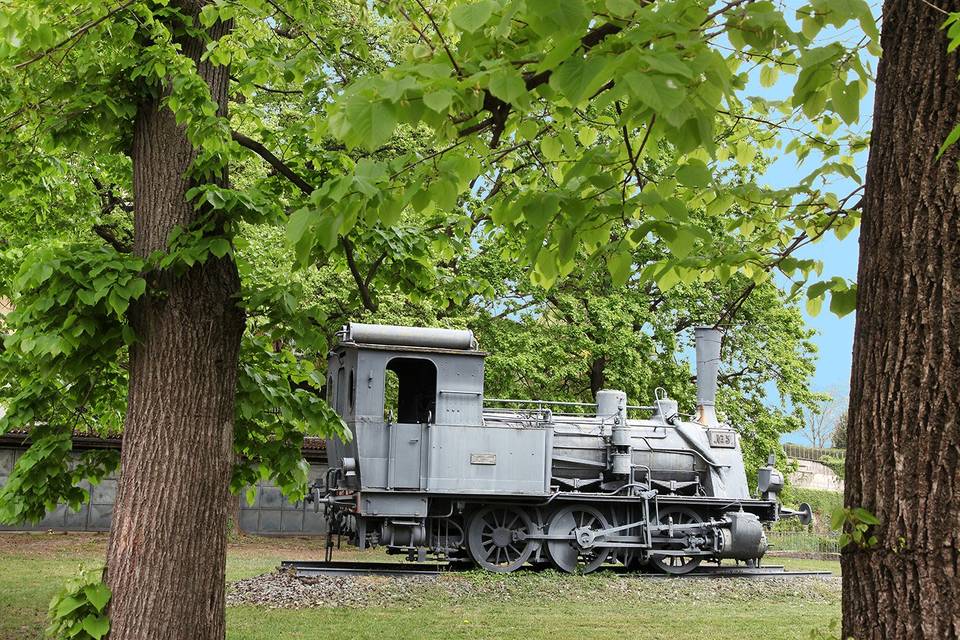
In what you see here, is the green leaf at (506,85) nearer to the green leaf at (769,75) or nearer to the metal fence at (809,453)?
the green leaf at (769,75)

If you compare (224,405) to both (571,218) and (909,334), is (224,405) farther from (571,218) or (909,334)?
(909,334)

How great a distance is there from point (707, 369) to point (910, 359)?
43.6 feet

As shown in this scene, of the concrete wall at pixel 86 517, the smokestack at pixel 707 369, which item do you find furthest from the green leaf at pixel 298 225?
the concrete wall at pixel 86 517

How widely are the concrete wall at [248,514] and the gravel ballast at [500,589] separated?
8.09m

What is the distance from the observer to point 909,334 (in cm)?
290

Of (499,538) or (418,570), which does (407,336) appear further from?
(499,538)

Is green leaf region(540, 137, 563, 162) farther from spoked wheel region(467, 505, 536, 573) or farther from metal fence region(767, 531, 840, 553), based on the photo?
metal fence region(767, 531, 840, 553)

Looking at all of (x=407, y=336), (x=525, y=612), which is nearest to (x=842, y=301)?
(x=525, y=612)

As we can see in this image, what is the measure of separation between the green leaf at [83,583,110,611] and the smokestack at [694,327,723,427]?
11.7m

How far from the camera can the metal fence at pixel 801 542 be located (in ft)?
75.2

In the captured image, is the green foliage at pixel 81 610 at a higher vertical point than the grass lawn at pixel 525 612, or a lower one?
higher

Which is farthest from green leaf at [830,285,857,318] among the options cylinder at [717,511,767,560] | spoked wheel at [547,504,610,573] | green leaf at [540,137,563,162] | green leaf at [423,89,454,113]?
cylinder at [717,511,767,560]

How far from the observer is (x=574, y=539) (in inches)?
560

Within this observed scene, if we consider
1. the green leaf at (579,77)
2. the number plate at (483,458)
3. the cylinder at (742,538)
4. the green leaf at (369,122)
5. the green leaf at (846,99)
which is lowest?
the cylinder at (742,538)
